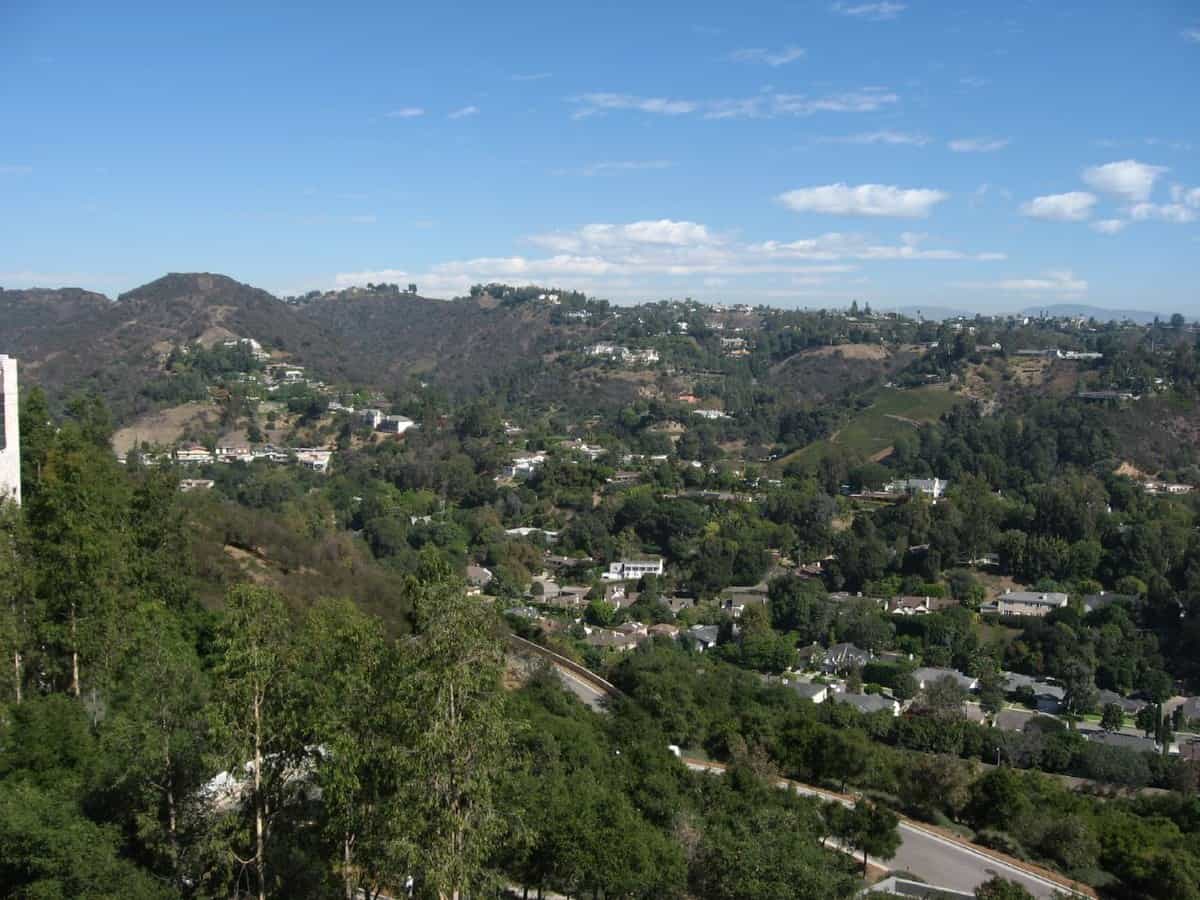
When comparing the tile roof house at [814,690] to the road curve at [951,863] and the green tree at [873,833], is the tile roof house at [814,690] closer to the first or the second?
the road curve at [951,863]

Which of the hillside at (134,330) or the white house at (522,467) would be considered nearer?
the white house at (522,467)

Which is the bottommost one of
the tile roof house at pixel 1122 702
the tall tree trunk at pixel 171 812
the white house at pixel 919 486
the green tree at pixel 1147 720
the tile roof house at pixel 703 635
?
the tile roof house at pixel 1122 702

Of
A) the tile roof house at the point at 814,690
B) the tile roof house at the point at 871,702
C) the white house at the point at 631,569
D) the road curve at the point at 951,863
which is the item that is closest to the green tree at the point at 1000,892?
the road curve at the point at 951,863

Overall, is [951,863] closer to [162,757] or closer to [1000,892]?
[1000,892]

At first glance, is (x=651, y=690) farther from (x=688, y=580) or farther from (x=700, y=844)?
(x=688, y=580)

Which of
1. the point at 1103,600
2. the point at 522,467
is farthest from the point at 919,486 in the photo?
the point at 522,467
